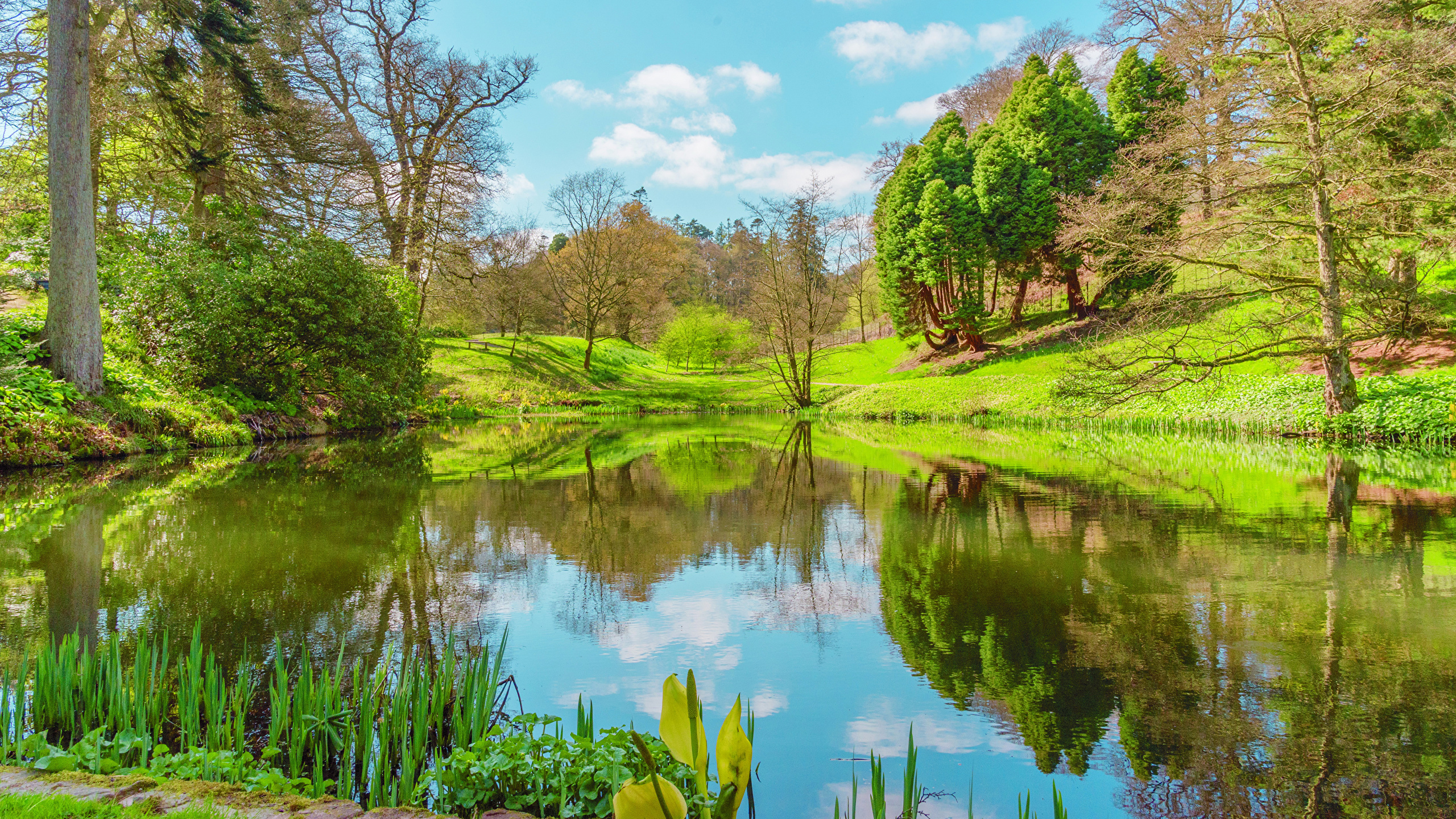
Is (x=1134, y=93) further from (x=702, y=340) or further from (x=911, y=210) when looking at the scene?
(x=702, y=340)

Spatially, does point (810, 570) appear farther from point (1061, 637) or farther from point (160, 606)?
point (160, 606)

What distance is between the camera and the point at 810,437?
2012 centimetres

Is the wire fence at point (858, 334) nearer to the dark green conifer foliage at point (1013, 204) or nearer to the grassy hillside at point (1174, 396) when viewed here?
the grassy hillside at point (1174, 396)

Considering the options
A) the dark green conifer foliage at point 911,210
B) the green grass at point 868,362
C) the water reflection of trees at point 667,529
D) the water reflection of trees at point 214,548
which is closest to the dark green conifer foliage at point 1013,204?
the dark green conifer foliage at point 911,210

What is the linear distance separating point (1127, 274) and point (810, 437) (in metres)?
14.3

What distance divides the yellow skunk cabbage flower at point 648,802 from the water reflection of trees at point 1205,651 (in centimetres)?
196

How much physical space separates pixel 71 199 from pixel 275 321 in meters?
5.41

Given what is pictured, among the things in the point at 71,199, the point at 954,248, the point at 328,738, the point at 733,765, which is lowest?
the point at 328,738

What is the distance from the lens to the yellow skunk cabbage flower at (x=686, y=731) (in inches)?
58.9

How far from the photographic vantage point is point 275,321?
56.7 ft

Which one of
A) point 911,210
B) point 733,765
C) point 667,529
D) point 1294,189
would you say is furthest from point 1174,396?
point 733,765

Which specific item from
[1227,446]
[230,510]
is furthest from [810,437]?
[230,510]

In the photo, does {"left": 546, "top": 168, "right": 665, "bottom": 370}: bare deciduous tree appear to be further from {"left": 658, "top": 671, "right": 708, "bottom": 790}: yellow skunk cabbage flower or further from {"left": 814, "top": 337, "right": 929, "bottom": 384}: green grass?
{"left": 658, "top": 671, "right": 708, "bottom": 790}: yellow skunk cabbage flower

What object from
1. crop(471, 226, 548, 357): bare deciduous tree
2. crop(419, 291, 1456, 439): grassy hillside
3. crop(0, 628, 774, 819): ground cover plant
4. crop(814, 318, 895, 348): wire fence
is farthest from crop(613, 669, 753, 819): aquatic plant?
crop(814, 318, 895, 348): wire fence
